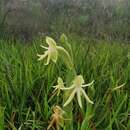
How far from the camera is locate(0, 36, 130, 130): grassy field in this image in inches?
79.9

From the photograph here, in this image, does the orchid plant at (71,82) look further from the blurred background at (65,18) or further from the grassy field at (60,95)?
the blurred background at (65,18)

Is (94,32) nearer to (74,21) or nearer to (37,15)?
(74,21)

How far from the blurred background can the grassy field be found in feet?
7.02

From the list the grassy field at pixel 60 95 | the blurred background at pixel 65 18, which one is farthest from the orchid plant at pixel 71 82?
the blurred background at pixel 65 18

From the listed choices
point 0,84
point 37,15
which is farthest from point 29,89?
point 37,15

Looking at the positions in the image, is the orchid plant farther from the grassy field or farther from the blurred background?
the blurred background

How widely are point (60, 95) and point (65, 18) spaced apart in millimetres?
3490

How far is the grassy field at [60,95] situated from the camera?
2.03 metres

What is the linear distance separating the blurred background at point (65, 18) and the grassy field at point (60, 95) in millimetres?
2141

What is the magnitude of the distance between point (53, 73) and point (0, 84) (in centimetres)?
33

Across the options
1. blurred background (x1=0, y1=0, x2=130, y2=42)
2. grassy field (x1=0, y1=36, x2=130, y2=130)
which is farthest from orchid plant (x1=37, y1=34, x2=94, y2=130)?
blurred background (x1=0, y1=0, x2=130, y2=42)

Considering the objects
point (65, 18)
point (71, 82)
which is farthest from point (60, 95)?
point (65, 18)

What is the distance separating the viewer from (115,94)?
93.4 inches

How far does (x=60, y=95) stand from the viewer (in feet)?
7.56
